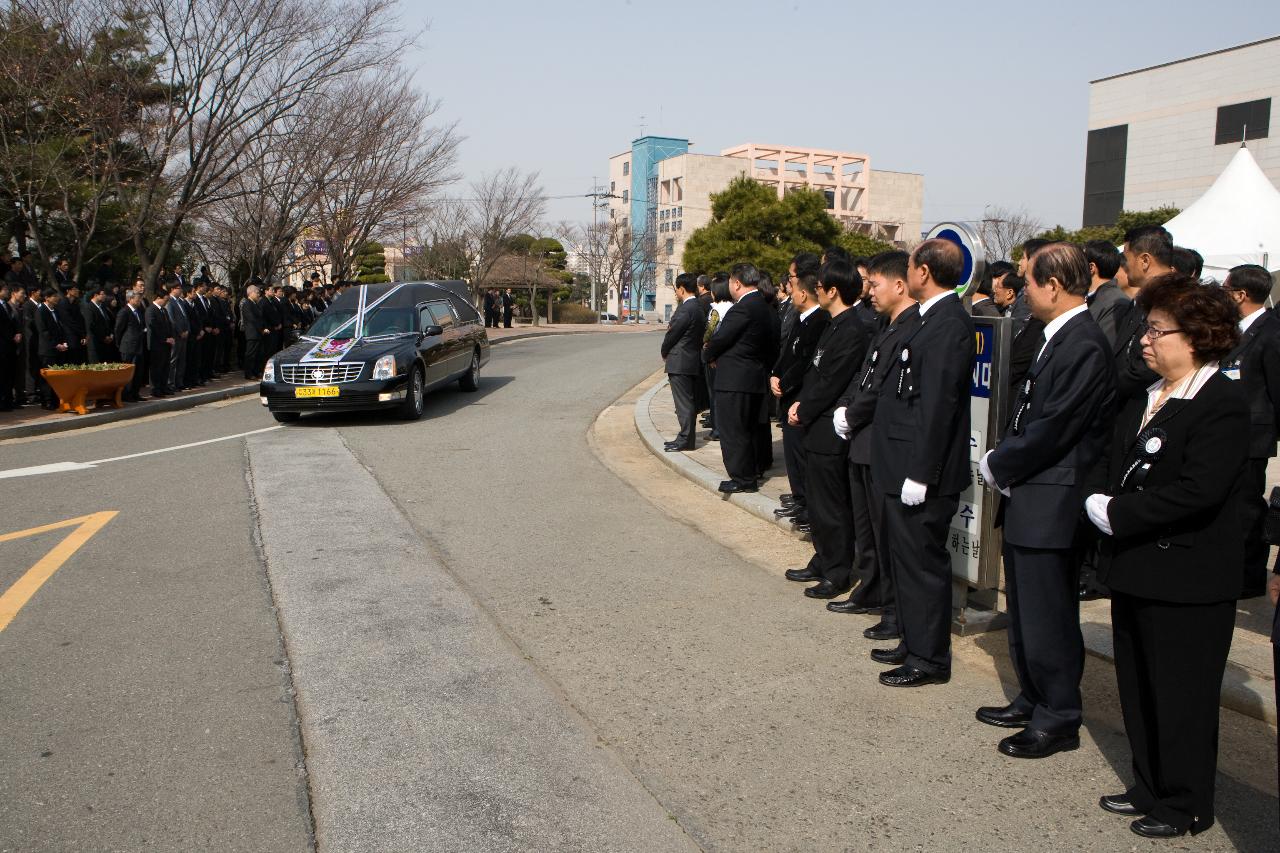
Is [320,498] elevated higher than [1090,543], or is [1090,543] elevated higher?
[1090,543]

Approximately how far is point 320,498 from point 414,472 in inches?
54.1

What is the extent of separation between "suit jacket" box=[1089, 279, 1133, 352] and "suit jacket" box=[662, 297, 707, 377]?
5118 mm

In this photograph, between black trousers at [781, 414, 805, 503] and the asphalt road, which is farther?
black trousers at [781, 414, 805, 503]

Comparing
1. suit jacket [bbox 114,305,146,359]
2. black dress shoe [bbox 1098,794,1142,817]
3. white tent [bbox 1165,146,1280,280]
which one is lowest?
black dress shoe [bbox 1098,794,1142,817]

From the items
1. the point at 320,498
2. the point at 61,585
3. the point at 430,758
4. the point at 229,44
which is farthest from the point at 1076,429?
the point at 229,44

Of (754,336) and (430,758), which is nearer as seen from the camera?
(430,758)

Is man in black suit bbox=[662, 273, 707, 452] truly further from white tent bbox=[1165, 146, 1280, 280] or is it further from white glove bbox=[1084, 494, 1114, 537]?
white glove bbox=[1084, 494, 1114, 537]

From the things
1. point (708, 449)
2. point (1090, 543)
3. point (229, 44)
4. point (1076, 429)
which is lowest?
point (708, 449)

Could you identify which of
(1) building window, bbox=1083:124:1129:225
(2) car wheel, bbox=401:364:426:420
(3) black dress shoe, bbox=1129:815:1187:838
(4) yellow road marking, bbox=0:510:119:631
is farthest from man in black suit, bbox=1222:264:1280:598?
(1) building window, bbox=1083:124:1129:225

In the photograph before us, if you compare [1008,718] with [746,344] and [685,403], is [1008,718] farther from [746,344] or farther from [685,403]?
[685,403]

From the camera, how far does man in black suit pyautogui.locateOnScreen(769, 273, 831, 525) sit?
684 centimetres

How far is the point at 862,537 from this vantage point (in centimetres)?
575

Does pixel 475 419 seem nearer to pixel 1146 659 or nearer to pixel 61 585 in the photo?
pixel 61 585

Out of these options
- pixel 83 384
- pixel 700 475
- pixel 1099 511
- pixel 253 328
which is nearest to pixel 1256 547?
pixel 1099 511
